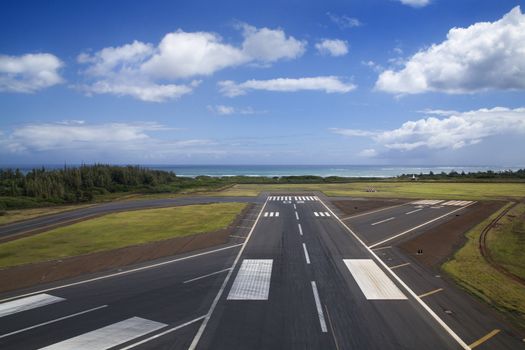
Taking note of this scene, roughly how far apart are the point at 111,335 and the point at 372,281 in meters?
Answer: 11.8

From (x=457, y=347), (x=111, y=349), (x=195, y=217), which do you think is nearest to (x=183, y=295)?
(x=111, y=349)

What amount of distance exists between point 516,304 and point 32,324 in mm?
18620

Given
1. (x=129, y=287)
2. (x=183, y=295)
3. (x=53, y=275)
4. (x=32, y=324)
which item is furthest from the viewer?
(x=53, y=275)

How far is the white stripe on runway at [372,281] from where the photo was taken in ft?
50.6

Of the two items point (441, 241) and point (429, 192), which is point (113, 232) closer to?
point (441, 241)

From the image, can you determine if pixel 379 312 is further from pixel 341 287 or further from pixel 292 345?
pixel 292 345

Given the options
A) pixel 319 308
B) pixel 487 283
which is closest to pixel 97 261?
pixel 319 308

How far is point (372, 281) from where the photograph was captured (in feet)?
57.1

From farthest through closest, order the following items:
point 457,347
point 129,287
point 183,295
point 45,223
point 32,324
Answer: point 45,223, point 129,287, point 183,295, point 32,324, point 457,347

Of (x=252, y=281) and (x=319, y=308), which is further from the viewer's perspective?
(x=252, y=281)

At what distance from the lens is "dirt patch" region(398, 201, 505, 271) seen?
71.4ft

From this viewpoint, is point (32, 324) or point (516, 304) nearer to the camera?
point (32, 324)

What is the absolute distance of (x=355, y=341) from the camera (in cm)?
1141

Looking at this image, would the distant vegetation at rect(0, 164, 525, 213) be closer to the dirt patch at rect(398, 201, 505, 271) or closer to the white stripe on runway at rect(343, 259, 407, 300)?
the white stripe on runway at rect(343, 259, 407, 300)
